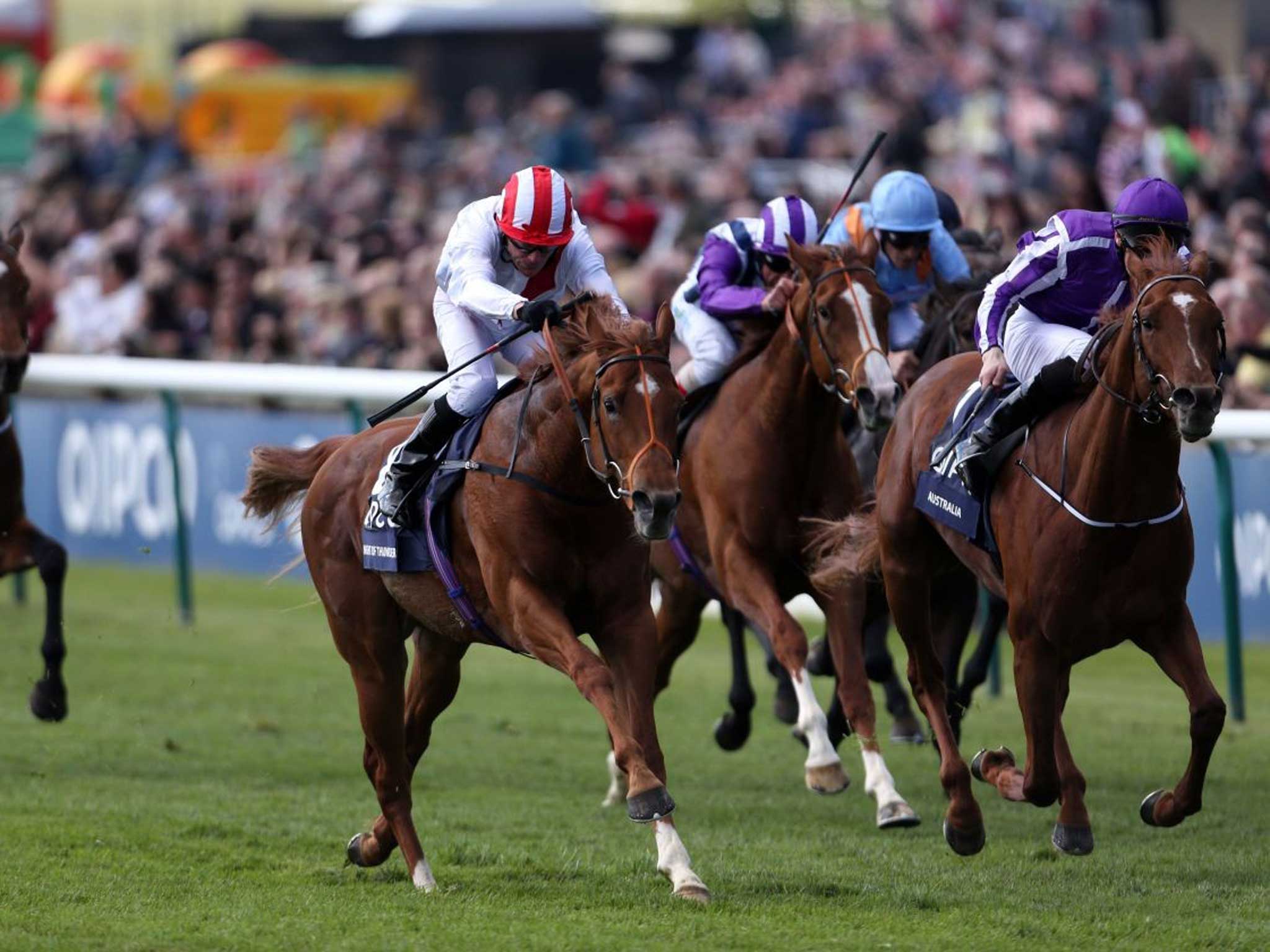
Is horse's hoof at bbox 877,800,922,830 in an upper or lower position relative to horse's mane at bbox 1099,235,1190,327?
lower

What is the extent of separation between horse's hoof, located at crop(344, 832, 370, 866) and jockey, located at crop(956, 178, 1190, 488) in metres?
2.04

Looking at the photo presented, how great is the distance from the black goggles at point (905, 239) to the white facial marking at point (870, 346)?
0.77m

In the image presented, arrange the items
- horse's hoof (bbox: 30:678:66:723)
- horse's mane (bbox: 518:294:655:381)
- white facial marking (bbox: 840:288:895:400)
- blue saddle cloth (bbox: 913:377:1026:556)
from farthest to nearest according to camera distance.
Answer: horse's hoof (bbox: 30:678:66:723), white facial marking (bbox: 840:288:895:400), blue saddle cloth (bbox: 913:377:1026:556), horse's mane (bbox: 518:294:655:381)

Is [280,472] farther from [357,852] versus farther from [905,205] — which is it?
[905,205]

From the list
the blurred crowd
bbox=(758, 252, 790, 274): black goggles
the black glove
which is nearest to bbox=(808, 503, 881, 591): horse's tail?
bbox=(758, 252, 790, 274): black goggles

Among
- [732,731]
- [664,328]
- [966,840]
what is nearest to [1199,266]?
[664,328]

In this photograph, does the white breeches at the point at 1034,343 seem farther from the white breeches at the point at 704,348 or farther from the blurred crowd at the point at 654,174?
the blurred crowd at the point at 654,174

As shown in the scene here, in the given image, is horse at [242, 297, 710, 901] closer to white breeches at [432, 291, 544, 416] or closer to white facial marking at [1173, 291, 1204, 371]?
white breeches at [432, 291, 544, 416]

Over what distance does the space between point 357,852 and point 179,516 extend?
5.76 meters

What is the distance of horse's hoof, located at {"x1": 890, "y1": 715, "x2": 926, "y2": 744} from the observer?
8.71 m

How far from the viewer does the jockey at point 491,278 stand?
6344mm

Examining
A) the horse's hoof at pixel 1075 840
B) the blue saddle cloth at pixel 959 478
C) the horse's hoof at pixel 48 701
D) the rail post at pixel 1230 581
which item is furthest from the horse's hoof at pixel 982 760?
the horse's hoof at pixel 48 701

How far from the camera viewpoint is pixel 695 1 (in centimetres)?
3238

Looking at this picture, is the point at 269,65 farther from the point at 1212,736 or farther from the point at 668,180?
the point at 1212,736
